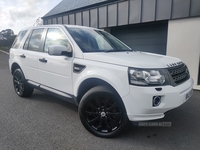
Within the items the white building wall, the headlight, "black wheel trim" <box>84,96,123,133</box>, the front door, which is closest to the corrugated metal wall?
the white building wall

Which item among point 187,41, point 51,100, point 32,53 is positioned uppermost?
point 187,41

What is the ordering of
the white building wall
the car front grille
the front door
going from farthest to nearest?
1. the white building wall
2. the front door
3. the car front grille

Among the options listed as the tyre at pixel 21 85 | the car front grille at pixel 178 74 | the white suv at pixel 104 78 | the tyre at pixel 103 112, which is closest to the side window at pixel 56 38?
the white suv at pixel 104 78

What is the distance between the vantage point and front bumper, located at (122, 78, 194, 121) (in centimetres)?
223

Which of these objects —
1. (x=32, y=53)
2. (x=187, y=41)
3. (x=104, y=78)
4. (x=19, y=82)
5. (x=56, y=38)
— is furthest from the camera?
(x=187, y=41)

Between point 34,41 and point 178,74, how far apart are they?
130 inches

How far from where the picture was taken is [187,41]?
18.2ft

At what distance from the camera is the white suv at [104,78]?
2291 millimetres

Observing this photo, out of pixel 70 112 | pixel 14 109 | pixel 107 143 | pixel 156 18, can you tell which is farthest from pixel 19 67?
pixel 156 18

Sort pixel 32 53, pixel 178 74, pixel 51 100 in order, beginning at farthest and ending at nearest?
pixel 51 100
pixel 32 53
pixel 178 74

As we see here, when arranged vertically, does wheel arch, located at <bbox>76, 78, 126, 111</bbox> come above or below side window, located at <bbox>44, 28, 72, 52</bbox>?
below

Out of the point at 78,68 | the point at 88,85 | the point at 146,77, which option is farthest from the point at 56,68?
the point at 146,77

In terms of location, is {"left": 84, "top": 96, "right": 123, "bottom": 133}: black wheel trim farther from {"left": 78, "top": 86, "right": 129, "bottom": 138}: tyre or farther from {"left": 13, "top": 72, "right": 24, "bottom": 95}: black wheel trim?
{"left": 13, "top": 72, "right": 24, "bottom": 95}: black wheel trim

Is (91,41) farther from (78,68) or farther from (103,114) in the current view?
(103,114)
